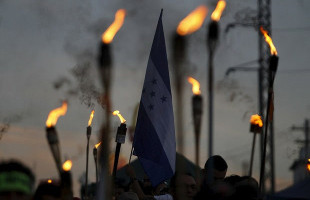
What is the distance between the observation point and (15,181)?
15.3 feet

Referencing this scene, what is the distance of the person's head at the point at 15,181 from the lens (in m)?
4.60

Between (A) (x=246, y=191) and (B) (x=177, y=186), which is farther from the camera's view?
(B) (x=177, y=186)

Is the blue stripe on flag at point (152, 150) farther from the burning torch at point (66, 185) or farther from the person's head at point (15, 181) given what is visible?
the person's head at point (15, 181)

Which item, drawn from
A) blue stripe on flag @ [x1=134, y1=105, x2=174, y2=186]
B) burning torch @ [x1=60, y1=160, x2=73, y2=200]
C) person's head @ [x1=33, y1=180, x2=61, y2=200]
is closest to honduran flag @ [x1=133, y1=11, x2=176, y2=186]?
blue stripe on flag @ [x1=134, y1=105, x2=174, y2=186]

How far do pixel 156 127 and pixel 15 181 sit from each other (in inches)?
182

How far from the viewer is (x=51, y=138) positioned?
5.07 m

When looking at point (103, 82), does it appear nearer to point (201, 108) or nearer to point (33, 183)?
point (201, 108)

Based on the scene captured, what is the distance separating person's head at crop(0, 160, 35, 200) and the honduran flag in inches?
173

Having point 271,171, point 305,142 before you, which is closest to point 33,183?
point 271,171

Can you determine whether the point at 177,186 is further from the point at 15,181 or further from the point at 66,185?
the point at 15,181

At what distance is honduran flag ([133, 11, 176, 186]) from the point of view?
912 centimetres

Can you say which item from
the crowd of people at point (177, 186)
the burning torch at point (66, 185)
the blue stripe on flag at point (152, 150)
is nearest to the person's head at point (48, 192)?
the crowd of people at point (177, 186)

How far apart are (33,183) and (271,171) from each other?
23.9m

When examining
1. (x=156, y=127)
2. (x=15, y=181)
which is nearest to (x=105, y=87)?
(x=15, y=181)
